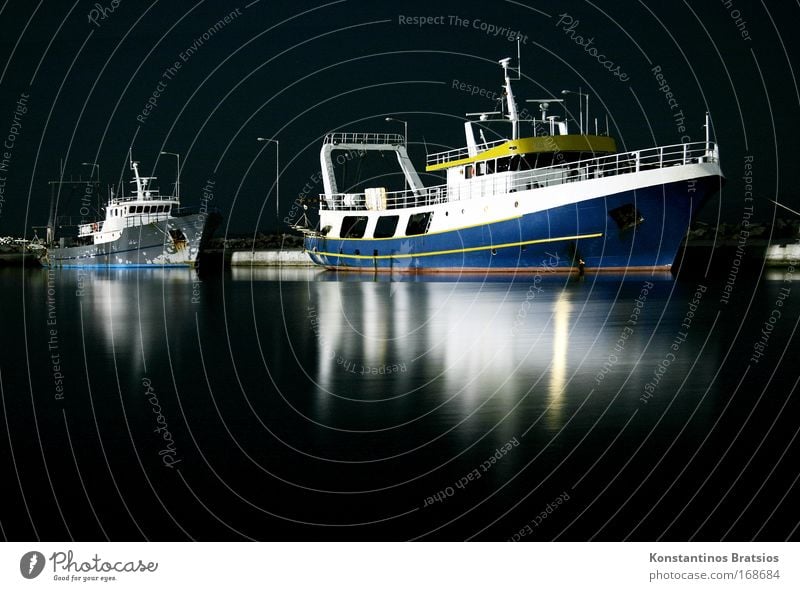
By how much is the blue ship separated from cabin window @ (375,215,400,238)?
1.03m

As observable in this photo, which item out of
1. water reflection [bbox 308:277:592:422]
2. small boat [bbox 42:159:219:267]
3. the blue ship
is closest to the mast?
the blue ship

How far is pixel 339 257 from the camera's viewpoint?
68.2 meters

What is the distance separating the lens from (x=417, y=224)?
2304 inches

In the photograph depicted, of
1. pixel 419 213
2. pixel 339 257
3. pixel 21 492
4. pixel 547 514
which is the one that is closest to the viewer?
pixel 547 514

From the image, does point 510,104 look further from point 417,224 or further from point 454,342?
point 454,342

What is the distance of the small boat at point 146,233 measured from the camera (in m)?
82.5

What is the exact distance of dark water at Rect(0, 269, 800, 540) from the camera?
8.10 metres

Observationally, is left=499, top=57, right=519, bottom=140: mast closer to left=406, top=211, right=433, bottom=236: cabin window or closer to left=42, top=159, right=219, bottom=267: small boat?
left=406, top=211, right=433, bottom=236: cabin window

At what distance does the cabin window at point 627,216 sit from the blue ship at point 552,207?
0.14 feet

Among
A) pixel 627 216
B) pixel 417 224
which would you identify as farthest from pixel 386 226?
pixel 627 216

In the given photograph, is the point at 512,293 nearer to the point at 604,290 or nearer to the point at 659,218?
the point at 604,290

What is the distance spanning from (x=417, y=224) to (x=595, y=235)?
13963 millimetres

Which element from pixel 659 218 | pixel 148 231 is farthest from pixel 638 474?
pixel 148 231
